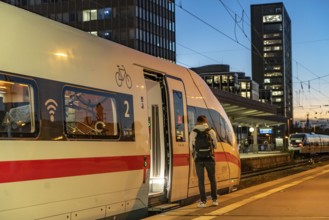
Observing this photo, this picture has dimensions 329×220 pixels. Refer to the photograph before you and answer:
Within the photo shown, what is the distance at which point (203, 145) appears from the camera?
958 centimetres

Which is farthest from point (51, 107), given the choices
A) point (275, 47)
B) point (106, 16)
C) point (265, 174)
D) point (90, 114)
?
point (275, 47)

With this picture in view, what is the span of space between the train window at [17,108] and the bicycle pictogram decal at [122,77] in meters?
2.08

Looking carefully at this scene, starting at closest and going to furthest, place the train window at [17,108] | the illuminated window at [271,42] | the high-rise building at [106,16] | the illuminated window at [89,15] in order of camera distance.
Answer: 1. the train window at [17,108]
2. the high-rise building at [106,16]
3. the illuminated window at [89,15]
4. the illuminated window at [271,42]

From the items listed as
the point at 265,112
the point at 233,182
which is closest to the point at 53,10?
the point at 265,112

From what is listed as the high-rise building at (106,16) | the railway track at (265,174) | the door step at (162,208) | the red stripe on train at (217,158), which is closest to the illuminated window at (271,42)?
the high-rise building at (106,16)

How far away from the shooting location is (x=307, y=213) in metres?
9.04

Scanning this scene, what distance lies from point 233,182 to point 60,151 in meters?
7.15

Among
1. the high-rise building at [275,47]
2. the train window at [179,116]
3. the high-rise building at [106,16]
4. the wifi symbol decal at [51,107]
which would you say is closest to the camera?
the wifi symbol decal at [51,107]

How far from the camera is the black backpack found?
9.58 meters

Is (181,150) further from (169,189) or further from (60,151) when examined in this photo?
(60,151)

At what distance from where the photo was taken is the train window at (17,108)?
18.8ft

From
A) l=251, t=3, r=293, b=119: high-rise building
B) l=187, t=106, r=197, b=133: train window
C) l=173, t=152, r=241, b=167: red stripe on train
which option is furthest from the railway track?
l=251, t=3, r=293, b=119: high-rise building

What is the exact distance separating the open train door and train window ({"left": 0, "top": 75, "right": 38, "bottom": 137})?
13.1 ft

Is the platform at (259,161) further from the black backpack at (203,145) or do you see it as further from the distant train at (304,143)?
the black backpack at (203,145)
